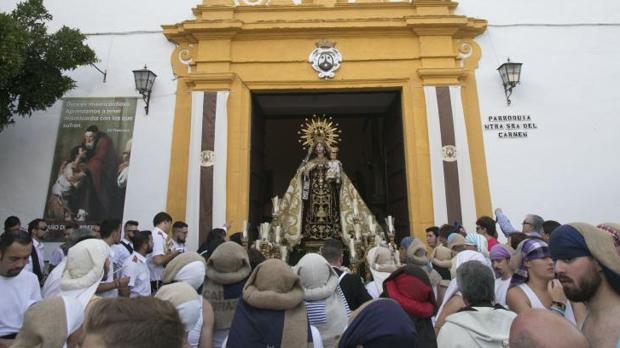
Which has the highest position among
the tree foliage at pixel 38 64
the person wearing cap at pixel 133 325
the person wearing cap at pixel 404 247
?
the tree foliage at pixel 38 64

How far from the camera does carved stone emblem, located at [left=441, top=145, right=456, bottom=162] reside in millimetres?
7375

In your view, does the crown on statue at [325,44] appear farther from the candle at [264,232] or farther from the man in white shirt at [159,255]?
the man in white shirt at [159,255]

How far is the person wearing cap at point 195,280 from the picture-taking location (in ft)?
8.33

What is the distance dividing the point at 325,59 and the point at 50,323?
7.05m

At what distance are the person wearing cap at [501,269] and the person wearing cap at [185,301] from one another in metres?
2.23

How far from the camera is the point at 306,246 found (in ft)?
25.7

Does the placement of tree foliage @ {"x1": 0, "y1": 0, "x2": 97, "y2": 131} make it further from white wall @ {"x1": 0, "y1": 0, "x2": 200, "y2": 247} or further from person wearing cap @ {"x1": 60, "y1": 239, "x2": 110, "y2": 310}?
person wearing cap @ {"x1": 60, "y1": 239, "x2": 110, "y2": 310}

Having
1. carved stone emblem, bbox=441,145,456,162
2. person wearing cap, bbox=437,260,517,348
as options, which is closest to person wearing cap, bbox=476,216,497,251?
carved stone emblem, bbox=441,145,456,162

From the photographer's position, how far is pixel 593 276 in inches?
67.5

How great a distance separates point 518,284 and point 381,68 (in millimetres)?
6026

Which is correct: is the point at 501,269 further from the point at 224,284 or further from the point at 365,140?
the point at 365,140

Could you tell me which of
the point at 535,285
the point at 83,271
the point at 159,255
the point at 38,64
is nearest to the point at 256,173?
the point at 159,255

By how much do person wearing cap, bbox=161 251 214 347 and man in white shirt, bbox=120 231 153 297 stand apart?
1.33 metres

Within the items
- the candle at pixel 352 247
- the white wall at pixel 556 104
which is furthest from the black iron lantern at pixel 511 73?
the candle at pixel 352 247
